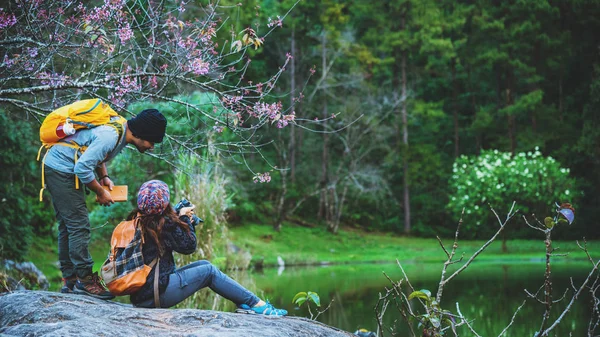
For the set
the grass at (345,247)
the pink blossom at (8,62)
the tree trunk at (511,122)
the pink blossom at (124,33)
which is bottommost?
the grass at (345,247)

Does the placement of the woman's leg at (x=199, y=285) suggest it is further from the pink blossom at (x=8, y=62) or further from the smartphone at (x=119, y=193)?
the pink blossom at (x=8, y=62)

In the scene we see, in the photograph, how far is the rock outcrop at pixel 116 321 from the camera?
335 cm

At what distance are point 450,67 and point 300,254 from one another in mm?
10662

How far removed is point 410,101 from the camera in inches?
969

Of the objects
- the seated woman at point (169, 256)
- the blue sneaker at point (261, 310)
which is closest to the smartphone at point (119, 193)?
the seated woman at point (169, 256)

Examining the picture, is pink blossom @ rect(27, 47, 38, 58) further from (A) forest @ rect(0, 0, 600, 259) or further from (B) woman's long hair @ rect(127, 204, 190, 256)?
(A) forest @ rect(0, 0, 600, 259)

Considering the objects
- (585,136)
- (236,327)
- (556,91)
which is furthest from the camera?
(556,91)

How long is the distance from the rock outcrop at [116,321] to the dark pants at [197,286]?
255 millimetres

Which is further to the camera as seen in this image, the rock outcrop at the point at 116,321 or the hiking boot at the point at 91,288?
the hiking boot at the point at 91,288

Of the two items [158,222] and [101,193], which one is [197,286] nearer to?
[158,222]

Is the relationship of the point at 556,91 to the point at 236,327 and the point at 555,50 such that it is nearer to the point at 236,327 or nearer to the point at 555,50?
the point at 555,50

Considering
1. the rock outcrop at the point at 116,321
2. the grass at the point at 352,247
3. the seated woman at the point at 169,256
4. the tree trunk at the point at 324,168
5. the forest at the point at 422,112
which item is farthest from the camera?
the tree trunk at the point at 324,168

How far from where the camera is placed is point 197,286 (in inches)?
164

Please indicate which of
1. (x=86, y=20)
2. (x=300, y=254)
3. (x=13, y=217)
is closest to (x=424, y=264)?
(x=300, y=254)
